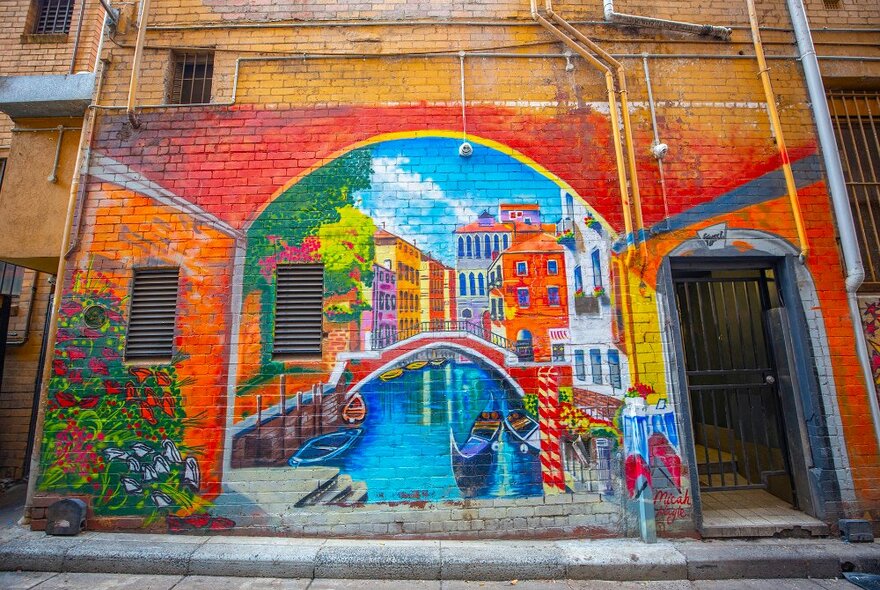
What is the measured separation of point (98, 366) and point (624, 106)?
6298 mm

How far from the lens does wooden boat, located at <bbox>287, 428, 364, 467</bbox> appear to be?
412 centimetres

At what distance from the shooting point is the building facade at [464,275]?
4.14m

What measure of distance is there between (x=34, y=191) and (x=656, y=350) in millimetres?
7073

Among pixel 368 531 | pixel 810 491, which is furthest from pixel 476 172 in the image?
pixel 810 491

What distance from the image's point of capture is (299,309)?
14.6ft

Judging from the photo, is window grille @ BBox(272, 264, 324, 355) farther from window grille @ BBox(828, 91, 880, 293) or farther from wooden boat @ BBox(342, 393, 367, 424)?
window grille @ BBox(828, 91, 880, 293)

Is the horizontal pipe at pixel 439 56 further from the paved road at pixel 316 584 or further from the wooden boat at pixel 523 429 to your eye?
the paved road at pixel 316 584

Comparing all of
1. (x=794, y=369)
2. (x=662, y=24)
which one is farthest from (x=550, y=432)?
(x=662, y=24)

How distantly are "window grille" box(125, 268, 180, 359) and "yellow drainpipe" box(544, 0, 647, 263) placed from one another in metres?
4.90

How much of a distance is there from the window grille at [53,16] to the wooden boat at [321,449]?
26.8 ft

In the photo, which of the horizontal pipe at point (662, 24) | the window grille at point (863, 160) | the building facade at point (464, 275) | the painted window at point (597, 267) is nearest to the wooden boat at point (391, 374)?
the building facade at point (464, 275)

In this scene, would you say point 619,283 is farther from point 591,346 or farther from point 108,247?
point 108,247

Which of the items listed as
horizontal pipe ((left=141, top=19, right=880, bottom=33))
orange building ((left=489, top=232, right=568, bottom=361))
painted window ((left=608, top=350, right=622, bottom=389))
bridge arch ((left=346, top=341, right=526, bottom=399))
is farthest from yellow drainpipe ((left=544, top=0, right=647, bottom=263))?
bridge arch ((left=346, top=341, right=526, bottom=399))

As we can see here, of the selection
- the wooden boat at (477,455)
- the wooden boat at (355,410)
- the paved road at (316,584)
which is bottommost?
the paved road at (316,584)
